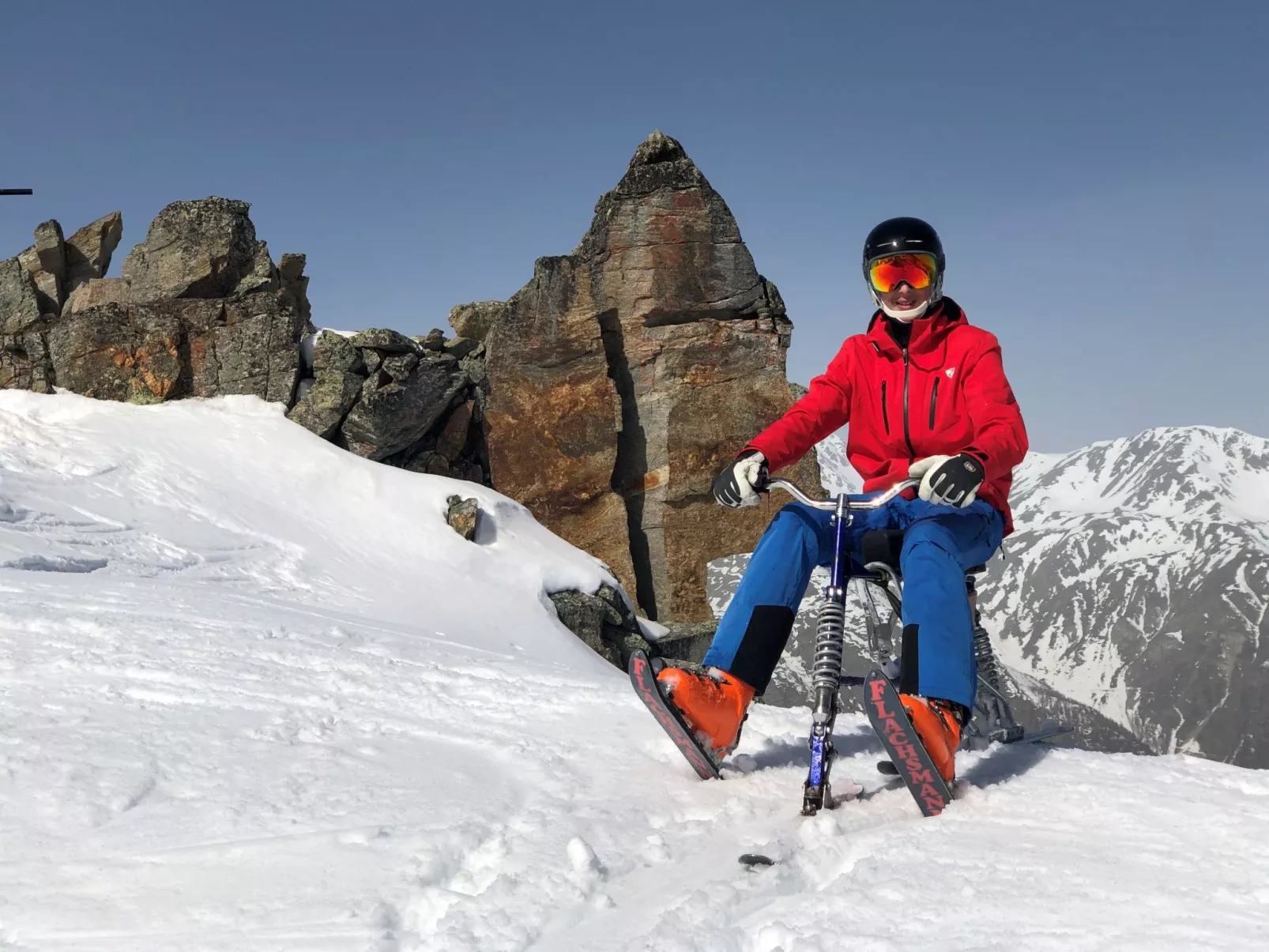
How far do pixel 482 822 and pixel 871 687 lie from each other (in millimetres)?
1276

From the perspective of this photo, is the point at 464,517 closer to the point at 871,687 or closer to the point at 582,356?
the point at 582,356

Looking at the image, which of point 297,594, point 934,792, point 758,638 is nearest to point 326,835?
point 758,638

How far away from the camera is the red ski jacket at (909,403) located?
140 inches

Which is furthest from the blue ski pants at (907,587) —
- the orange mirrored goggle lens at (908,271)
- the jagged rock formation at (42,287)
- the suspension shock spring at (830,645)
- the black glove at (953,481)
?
the jagged rock formation at (42,287)

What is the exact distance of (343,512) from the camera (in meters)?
11.9

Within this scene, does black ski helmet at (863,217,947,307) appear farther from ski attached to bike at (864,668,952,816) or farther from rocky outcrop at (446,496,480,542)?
rocky outcrop at (446,496,480,542)

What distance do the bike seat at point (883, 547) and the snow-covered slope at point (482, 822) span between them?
82cm

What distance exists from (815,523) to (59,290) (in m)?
16.6

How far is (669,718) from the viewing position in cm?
312

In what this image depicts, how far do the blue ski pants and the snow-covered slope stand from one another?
0.42 m

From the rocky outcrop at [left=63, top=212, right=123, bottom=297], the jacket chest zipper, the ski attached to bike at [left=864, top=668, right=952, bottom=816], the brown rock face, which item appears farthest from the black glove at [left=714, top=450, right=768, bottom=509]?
the rocky outcrop at [left=63, top=212, right=123, bottom=297]

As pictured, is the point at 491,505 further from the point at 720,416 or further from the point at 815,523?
the point at 815,523

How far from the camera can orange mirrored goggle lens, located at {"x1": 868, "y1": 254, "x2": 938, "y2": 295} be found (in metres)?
3.75

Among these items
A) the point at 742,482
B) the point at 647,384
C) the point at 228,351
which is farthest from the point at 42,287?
the point at 742,482
